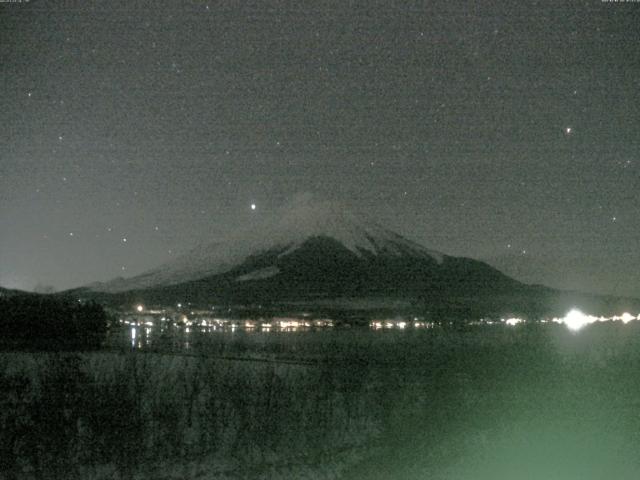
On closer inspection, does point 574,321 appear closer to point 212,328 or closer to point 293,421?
point 212,328

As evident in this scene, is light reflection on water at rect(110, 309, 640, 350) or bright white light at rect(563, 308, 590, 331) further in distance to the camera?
bright white light at rect(563, 308, 590, 331)

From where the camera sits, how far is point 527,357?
19688 millimetres

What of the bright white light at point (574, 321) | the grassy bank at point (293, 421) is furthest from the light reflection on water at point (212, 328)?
the grassy bank at point (293, 421)

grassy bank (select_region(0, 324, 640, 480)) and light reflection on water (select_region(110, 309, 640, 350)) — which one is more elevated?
light reflection on water (select_region(110, 309, 640, 350))

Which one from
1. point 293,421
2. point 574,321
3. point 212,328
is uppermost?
point 212,328

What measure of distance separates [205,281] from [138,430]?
436 ft

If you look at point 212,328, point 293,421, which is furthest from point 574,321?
point 293,421

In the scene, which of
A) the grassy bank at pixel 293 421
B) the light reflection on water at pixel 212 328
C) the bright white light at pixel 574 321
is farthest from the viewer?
the bright white light at pixel 574 321

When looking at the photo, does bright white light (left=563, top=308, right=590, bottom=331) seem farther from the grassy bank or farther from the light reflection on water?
the grassy bank

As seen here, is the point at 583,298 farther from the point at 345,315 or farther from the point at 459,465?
the point at 459,465

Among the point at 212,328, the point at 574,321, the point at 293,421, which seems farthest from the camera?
the point at 574,321

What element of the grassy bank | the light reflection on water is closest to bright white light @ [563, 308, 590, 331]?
the light reflection on water

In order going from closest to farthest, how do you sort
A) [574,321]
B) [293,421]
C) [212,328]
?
[293,421] → [212,328] → [574,321]

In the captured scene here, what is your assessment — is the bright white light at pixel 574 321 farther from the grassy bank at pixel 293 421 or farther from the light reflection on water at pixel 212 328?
the grassy bank at pixel 293 421
